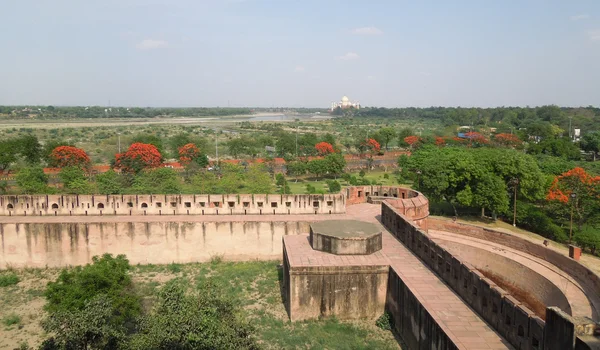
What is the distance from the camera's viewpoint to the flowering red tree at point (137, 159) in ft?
116

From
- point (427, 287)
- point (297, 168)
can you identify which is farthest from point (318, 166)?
point (427, 287)

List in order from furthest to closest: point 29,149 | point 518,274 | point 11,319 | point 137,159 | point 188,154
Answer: point 188,154
point 29,149
point 137,159
point 518,274
point 11,319

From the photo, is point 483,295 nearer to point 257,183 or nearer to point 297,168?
point 257,183

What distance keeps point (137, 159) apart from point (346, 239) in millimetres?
25060

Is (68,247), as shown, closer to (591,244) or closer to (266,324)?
(266,324)

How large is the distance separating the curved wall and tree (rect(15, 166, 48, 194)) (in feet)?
76.8

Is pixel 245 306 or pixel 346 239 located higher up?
pixel 346 239

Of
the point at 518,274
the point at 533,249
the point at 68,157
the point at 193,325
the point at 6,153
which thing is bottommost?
the point at 518,274

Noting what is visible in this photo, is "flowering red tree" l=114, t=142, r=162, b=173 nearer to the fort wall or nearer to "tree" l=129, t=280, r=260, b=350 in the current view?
the fort wall

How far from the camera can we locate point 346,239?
50.0ft

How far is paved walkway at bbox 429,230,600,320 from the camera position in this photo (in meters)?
14.3

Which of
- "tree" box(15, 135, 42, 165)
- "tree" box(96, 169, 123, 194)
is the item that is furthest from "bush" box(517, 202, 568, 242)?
"tree" box(15, 135, 42, 165)

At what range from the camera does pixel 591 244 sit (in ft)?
73.4

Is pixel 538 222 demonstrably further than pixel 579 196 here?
Yes
